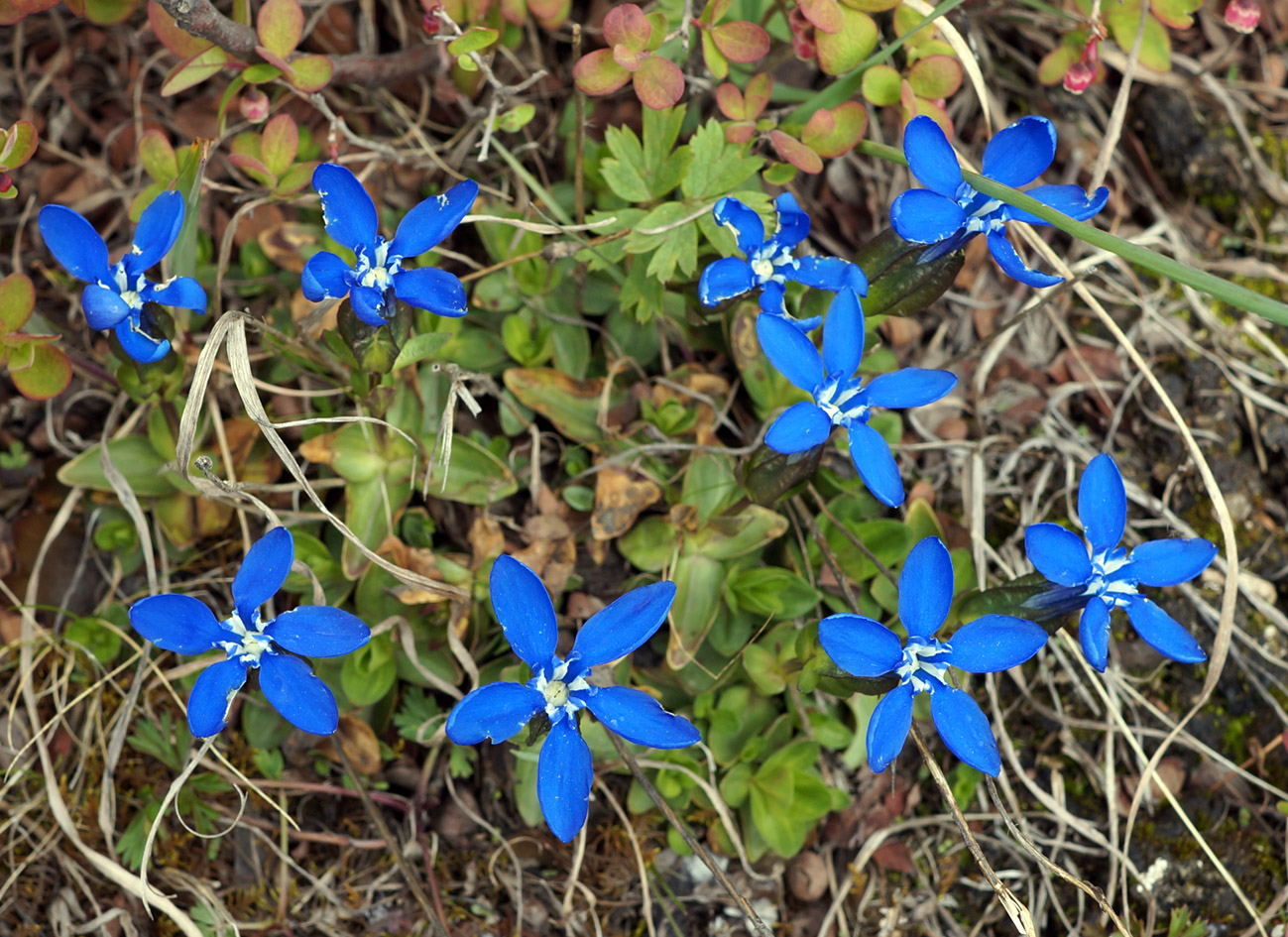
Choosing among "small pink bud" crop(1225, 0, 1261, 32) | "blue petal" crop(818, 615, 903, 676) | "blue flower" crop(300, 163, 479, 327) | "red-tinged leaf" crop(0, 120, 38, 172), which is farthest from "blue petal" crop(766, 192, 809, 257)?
"red-tinged leaf" crop(0, 120, 38, 172)

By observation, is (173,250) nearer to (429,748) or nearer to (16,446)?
(16,446)

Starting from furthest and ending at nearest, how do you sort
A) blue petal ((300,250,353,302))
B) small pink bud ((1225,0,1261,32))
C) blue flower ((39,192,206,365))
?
small pink bud ((1225,0,1261,32)) < blue flower ((39,192,206,365)) < blue petal ((300,250,353,302))

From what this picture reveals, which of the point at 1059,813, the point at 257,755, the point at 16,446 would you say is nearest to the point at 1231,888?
the point at 1059,813

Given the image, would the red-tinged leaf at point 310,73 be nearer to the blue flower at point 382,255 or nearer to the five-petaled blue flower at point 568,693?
the blue flower at point 382,255

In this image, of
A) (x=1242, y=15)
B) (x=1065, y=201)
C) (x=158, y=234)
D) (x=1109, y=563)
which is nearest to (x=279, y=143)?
→ (x=158, y=234)

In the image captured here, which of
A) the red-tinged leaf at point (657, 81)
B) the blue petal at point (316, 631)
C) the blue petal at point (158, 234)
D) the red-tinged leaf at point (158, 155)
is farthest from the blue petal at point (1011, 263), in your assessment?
the red-tinged leaf at point (158, 155)

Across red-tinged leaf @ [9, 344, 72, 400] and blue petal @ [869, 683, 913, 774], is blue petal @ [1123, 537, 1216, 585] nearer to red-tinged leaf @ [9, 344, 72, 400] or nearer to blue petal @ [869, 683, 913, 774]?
blue petal @ [869, 683, 913, 774]

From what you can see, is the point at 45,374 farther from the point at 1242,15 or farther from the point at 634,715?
the point at 1242,15
